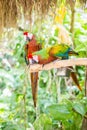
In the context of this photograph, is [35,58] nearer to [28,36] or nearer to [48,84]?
[28,36]

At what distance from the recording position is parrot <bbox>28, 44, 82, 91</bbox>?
1.63 m

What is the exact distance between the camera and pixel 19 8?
1420 mm

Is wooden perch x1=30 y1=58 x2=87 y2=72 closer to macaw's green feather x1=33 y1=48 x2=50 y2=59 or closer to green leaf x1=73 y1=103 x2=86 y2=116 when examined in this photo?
macaw's green feather x1=33 y1=48 x2=50 y2=59

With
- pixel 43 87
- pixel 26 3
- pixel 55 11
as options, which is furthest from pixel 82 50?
pixel 43 87

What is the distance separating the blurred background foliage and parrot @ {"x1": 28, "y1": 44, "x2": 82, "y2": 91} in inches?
3.4

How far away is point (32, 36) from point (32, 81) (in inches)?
10.7

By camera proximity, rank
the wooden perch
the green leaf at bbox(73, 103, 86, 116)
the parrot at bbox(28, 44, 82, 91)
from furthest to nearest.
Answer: the parrot at bbox(28, 44, 82, 91) < the green leaf at bbox(73, 103, 86, 116) < the wooden perch

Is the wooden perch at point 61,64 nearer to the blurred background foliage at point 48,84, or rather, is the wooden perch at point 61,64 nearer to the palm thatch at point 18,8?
the blurred background foliage at point 48,84

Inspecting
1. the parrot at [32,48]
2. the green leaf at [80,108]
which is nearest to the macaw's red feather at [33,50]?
the parrot at [32,48]

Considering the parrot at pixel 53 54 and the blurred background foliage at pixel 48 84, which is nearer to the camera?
the blurred background foliage at pixel 48 84

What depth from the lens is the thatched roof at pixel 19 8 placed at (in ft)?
4.54

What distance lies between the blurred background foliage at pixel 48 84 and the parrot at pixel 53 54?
86mm

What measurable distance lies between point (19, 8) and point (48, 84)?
704 millimetres

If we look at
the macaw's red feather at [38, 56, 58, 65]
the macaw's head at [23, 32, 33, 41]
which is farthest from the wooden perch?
the macaw's head at [23, 32, 33, 41]
